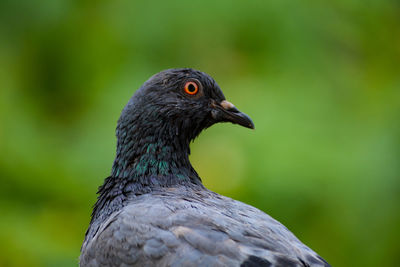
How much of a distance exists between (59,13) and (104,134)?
2.54 metres

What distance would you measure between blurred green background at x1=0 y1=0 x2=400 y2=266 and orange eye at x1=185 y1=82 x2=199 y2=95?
315cm

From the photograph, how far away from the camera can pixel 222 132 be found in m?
8.90

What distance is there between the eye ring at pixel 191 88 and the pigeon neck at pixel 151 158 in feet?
1.20

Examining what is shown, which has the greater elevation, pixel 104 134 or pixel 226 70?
pixel 226 70

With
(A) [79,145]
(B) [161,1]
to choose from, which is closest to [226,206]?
(A) [79,145]

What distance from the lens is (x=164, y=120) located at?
5.24 metres

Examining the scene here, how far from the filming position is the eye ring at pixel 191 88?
5.27 m

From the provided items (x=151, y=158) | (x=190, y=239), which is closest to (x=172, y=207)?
(x=190, y=239)

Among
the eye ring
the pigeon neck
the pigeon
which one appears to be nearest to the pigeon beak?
the pigeon

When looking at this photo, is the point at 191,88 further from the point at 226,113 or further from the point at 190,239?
the point at 190,239

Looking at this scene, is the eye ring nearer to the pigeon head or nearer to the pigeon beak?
the pigeon head

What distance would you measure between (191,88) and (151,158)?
69 cm

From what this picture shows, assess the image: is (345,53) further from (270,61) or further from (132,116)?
(132,116)

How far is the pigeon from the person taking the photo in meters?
3.96
